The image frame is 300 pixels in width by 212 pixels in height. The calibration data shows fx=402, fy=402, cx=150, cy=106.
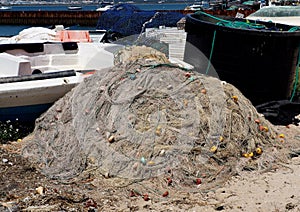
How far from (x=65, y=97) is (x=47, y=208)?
7.24 feet

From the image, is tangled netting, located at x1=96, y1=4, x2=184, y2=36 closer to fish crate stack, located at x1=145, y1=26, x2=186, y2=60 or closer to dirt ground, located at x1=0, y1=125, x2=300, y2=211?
fish crate stack, located at x1=145, y1=26, x2=186, y2=60

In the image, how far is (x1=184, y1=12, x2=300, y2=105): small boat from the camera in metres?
6.50

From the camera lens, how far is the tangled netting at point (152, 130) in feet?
15.4

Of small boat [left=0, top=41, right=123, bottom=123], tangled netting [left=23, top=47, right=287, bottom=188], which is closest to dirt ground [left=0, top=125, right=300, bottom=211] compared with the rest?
tangled netting [left=23, top=47, right=287, bottom=188]

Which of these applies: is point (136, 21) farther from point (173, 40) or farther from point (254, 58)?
point (254, 58)

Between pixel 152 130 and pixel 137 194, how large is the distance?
86 cm

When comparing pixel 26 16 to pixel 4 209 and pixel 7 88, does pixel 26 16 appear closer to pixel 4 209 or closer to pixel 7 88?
pixel 7 88

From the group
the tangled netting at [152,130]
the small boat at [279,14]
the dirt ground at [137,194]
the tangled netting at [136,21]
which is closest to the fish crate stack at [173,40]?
the tangled netting at [152,130]

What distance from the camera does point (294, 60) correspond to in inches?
267

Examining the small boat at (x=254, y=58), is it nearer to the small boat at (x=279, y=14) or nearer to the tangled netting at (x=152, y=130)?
the tangled netting at (x=152, y=130)

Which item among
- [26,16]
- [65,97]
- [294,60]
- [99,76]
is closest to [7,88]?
[65,97]

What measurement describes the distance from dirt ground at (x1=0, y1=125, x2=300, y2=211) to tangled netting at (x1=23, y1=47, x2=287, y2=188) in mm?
169

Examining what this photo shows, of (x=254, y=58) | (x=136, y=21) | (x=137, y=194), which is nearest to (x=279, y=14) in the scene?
(x=136, y=21)

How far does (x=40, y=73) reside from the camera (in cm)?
650
